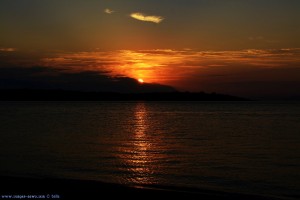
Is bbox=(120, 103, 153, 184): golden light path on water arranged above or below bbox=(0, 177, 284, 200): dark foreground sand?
below

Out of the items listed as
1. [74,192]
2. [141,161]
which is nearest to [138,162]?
[141,161]

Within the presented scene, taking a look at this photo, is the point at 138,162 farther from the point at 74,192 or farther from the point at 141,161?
the point at 74,192

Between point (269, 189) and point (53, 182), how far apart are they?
902cm

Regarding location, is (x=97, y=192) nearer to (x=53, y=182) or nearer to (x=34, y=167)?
(x=53, y=182)

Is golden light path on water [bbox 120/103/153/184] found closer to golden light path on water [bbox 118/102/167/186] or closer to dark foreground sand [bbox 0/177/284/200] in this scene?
golden light path on water [bbox 118/102/167/186]

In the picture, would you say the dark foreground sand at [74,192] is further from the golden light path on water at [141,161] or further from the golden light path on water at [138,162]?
the golden light path on water at [138,162]

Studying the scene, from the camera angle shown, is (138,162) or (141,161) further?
(141,161)

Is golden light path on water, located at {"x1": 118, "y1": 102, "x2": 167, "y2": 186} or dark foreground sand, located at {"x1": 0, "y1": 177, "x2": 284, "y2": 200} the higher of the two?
dark foreground sand, located at {"x1": 0, "y1": 177, "x2": 284, "y2": 200}

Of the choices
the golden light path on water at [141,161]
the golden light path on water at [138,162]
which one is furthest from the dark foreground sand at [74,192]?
the golden light path on water at [138,162]

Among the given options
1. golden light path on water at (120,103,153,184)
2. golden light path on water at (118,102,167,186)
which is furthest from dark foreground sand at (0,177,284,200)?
golden light path on water at (120,103,153,184)

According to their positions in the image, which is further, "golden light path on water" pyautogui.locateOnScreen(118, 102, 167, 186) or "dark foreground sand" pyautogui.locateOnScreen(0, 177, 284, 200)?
"golden light path on water" pyautogui.locateOnScreen(118, 102, 167, 186)

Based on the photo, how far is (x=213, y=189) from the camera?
16.8 m

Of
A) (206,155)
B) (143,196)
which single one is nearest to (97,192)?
(143,196)

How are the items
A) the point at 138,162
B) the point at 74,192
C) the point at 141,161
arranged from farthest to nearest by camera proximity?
the point at 141,161
the point at 138,162
the point at 74,192
